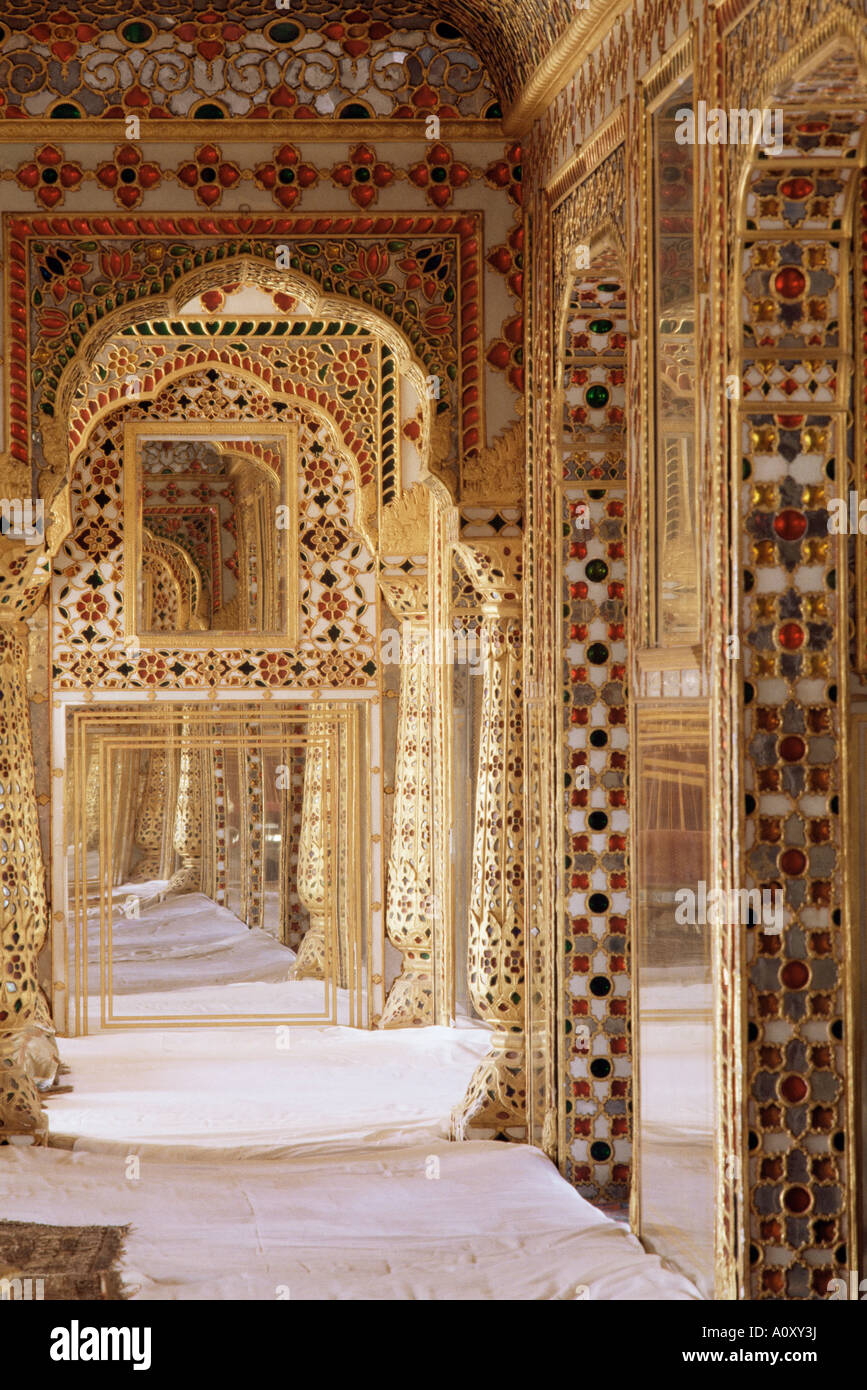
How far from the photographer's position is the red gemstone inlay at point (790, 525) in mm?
3896

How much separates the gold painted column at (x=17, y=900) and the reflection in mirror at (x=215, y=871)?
205cm

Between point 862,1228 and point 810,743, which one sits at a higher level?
point 810,743

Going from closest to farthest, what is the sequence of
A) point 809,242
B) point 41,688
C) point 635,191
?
1. point 809,242
2. point 635,191
3. point 41,688

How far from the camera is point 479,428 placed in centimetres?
630

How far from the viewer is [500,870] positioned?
21.1 ft

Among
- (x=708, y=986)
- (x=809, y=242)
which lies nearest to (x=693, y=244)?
(x=809, y=242)

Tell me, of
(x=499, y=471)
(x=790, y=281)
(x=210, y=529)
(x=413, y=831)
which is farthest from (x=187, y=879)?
(x=790, y=281)

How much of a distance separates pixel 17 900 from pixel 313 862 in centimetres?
304

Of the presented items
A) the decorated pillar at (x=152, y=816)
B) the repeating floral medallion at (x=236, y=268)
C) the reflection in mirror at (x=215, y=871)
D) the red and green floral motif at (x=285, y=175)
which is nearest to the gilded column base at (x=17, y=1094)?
the repeating floral medallion at (x=236, y=268)

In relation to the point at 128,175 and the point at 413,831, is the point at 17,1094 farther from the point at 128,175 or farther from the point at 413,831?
the point at 128,175

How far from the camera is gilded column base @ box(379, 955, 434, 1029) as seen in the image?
29.8 feet

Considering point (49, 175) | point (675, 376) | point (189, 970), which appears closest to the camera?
point (675, 376)

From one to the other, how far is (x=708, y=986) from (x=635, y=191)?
2337 millimetres

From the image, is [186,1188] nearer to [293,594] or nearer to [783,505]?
[783,505]
